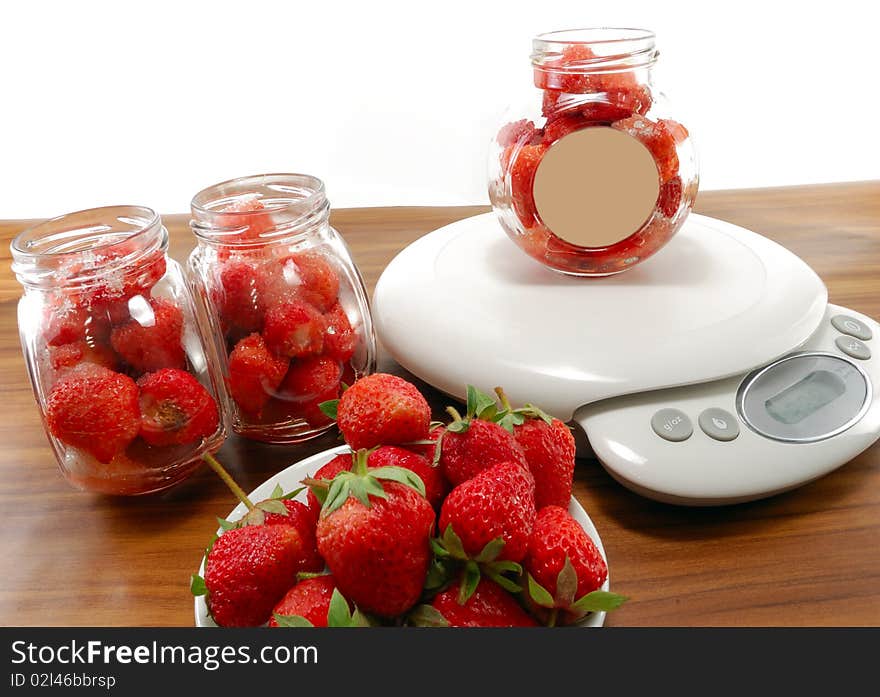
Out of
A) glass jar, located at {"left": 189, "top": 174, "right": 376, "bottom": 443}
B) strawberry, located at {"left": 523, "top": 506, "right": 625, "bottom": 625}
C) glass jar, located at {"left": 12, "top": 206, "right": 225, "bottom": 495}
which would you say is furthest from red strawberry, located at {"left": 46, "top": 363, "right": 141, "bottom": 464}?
strawberry, located at {"left": 523, "top": 506, "right": 625, "bottom": 625}

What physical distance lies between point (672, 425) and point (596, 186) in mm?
232

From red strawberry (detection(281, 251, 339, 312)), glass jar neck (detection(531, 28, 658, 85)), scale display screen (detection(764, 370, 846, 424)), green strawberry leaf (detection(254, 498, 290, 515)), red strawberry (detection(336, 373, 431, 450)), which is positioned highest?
glass jar neck (detection(531, 28, 658, 85))

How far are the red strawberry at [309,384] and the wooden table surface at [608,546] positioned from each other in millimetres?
45

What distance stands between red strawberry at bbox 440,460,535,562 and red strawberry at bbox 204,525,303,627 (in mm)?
107

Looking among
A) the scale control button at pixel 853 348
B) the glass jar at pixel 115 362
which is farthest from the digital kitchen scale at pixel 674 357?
the glass jar at pixel 115 362

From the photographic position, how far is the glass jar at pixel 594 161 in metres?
0.77

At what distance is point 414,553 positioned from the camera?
519 mm

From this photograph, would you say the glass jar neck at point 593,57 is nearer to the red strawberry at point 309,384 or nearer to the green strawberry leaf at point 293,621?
the red strawberry at point 309,384

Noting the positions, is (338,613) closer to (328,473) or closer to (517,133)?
(328,473)

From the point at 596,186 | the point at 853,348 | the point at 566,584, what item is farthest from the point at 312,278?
the point at 853,348

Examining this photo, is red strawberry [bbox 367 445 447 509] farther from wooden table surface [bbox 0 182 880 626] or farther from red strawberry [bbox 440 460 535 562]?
wooden table surface [bbox 0 182 880 626]

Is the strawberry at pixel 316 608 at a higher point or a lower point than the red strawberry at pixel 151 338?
lower

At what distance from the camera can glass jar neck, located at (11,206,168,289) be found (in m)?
0.68

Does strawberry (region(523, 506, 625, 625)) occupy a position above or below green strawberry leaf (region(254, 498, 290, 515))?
below
